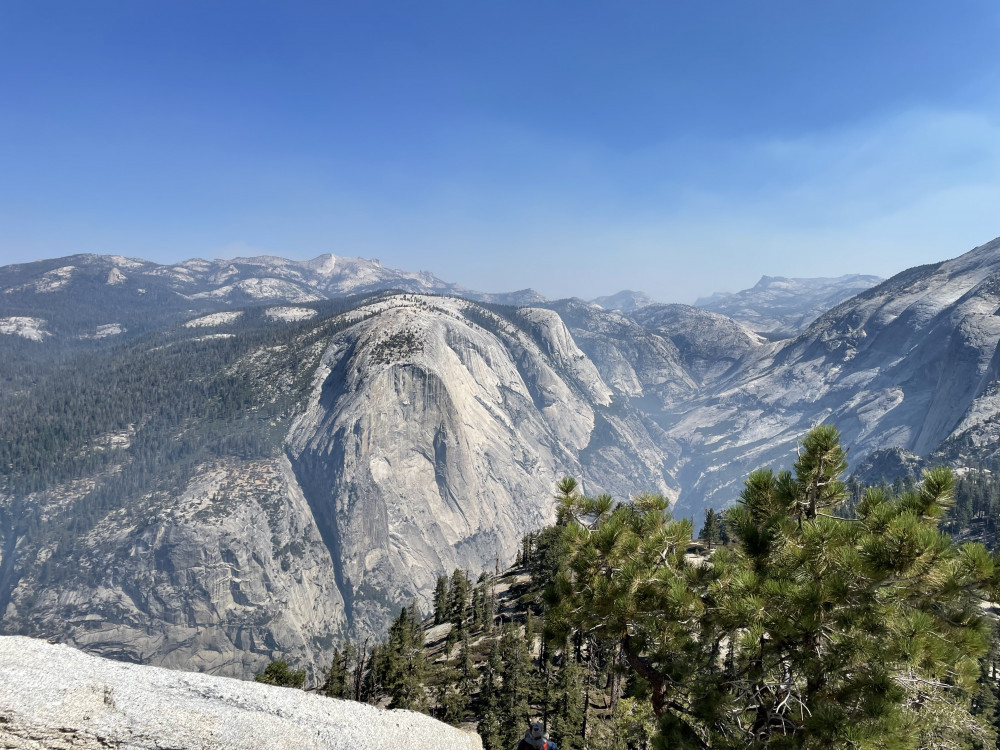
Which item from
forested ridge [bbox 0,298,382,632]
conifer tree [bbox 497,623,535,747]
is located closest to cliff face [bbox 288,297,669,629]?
forested ridge [bbox 0,298,382,632]

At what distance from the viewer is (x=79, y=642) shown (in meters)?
125

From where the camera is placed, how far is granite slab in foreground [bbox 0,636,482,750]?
8359 mm

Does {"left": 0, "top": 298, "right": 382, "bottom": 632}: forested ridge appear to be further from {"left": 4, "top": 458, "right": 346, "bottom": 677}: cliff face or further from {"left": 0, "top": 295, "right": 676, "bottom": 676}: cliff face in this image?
{"left": 4, "top": 458, "right": 346, "bottom": 677}: cliff face

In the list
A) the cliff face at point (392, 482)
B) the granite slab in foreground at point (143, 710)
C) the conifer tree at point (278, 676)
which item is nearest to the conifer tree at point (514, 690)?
the conifer tree at point (278, 676)

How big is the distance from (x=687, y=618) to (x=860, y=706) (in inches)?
99.0

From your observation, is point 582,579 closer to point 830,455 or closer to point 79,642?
point 830,455

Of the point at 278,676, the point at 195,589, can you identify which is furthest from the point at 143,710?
the point at 195,589

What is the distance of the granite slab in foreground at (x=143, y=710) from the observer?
27.4ft

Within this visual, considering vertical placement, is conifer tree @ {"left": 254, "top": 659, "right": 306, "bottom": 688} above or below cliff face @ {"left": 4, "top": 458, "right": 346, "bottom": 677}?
above

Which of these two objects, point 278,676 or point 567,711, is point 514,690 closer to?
point 567,711

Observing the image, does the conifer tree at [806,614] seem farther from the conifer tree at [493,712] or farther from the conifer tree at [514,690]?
the conifer tree at [514,690]

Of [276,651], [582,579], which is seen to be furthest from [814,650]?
[276,651]

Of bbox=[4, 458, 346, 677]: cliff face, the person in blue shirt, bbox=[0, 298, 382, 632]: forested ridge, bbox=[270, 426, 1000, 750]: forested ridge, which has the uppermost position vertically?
bbox=[270, 426, 1000, 750]: forested ridge

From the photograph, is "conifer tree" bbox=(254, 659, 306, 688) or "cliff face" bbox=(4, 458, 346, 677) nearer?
"conifer tree" bbox=(254, 659, 306, 688)
